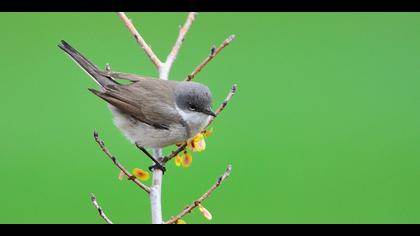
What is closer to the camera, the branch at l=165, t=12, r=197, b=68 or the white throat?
the branch at l=165, t=12, r=197, b=68

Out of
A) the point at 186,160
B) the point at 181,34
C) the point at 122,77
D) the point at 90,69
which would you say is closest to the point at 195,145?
the point at 186,160

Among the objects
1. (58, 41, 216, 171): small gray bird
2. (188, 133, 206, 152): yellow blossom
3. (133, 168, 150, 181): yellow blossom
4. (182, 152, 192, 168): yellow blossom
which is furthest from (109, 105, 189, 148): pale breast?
(133, 168, 150, 181): yellow blossom

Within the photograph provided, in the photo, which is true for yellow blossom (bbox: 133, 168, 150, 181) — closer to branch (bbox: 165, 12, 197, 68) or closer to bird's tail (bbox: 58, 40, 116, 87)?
branch (bbox: 165, 12, 197, 68)

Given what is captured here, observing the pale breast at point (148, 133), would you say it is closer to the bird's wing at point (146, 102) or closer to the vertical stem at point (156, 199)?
the bird's wing at point (146, 102)

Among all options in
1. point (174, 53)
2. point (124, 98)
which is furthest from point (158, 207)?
Result: point (124, 98)

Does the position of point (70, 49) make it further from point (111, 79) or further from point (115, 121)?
point (115, 121)

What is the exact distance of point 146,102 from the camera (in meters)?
4.16

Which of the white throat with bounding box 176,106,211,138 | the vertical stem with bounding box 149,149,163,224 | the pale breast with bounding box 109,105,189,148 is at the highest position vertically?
the white throat with bounding box 176,106,211,138

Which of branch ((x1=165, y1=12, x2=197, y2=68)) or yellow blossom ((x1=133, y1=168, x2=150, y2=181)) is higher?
branch ((x1=165, y1=12, x2=197, y2=68))

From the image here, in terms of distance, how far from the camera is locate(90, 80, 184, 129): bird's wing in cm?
411

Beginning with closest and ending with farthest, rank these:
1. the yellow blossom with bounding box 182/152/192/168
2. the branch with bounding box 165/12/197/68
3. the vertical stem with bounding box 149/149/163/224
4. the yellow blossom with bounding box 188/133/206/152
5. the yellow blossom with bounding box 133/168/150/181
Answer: the vertical stem with bounding box 149/149/163/224, the yellow blossom with bounding box 133/168/150/181, the yellow blossom with bounding box 182/152/192/168, the yellow blossom with bounding box 188/133/206/152, the branch with bounding box 165/12/197/68

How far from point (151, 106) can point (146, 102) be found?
5cm

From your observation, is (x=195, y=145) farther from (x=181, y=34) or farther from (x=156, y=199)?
(x=181, y=34)

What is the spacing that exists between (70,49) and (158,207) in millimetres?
1770
